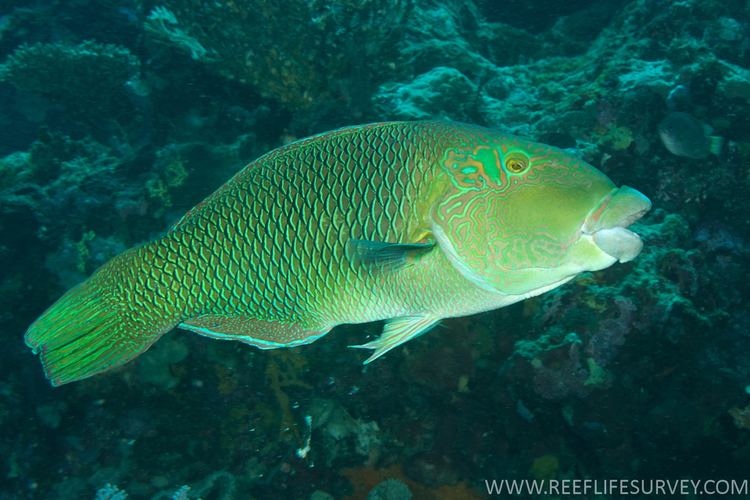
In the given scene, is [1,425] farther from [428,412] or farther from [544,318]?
[544,318]

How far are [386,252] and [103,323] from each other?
1634mm

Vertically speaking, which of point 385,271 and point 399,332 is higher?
point 385,271

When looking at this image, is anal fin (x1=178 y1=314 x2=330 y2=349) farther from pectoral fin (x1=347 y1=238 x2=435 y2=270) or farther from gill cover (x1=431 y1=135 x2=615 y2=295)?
gill cover (x1=431 y1=135 x2=615 y2=295)

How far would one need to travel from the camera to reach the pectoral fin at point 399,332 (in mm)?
2244

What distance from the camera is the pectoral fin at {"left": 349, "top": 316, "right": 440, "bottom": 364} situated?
2.24 m

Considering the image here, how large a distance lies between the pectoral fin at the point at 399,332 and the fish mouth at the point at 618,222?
2.86 ft

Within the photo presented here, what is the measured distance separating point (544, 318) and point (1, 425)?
6685 mm

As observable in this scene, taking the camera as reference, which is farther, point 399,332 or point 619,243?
point 399,332

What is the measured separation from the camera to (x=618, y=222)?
5.85ft

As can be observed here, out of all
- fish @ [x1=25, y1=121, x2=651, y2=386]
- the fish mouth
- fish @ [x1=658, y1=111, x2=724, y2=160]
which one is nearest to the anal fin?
fish @ [x1=25, y1=121, x2=651, y2=386]

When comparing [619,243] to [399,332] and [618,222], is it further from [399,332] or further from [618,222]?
[399,332]

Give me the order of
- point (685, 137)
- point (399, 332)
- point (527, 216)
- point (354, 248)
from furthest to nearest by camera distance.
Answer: point (685, 137), point (399, 332), point (354, 248), point (527, 216)

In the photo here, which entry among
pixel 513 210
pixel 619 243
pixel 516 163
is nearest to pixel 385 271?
pixel 513 210

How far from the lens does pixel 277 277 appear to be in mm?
2281
